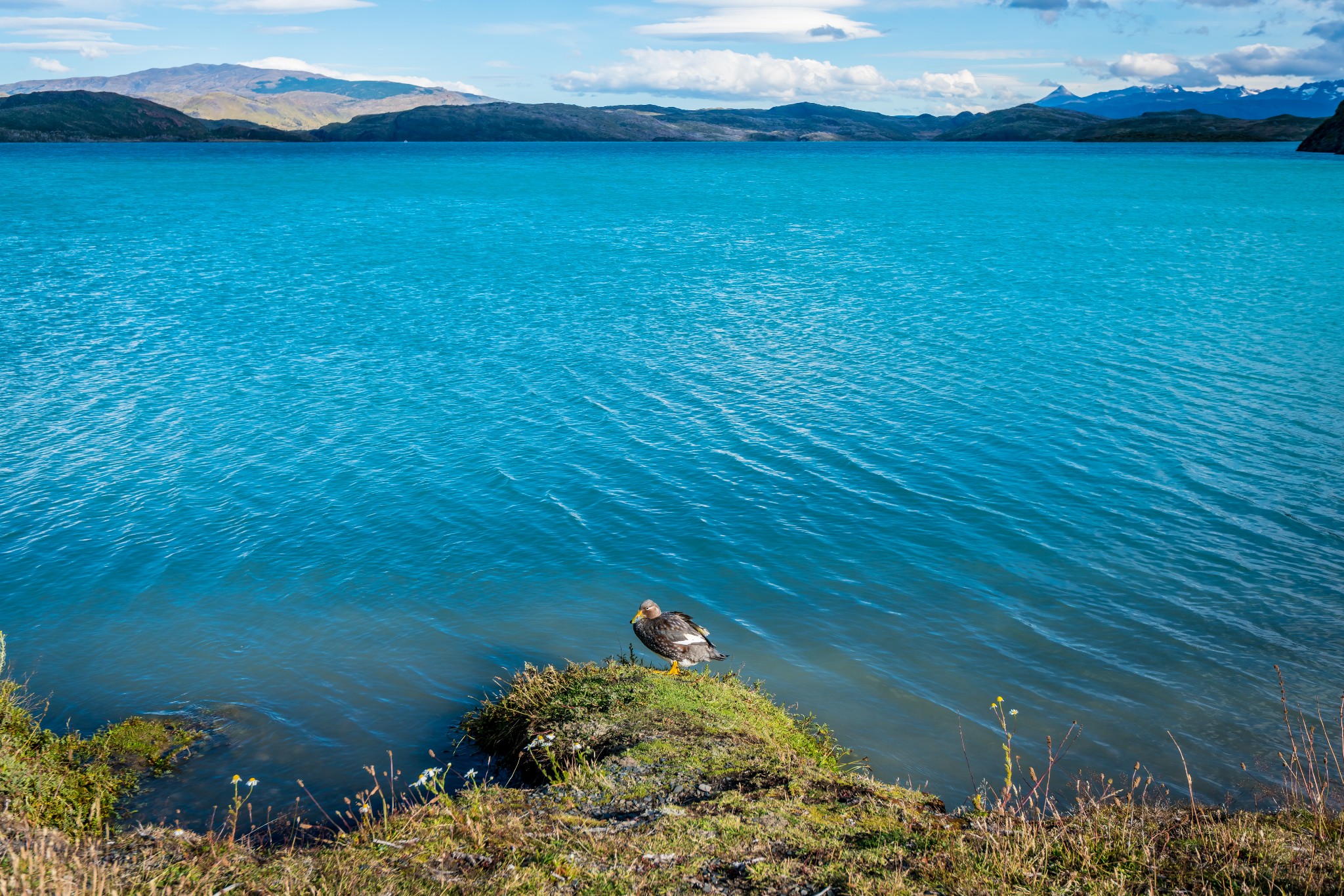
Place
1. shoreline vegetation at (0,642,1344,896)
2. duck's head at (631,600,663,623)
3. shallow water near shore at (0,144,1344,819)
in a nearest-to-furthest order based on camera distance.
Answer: shoreline vegetation at (0,642,1344,896)
shallow water near shore at (0,144,1344,819)
duck's head at (631,600,663,623)

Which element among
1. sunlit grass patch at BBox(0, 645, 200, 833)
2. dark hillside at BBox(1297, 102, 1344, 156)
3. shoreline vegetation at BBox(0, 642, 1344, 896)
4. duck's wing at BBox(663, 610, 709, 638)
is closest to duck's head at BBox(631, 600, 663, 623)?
duck's wing at BBox(663, 610, 709, 638)

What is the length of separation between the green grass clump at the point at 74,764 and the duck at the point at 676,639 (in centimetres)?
630

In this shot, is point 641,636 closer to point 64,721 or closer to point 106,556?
point 64,721

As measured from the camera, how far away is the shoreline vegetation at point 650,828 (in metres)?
6.58

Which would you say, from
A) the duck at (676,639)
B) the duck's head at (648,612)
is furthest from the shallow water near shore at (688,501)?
the duck's head at (648,612)

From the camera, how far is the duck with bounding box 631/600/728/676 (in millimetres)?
12508

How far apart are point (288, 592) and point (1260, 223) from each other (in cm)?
8199

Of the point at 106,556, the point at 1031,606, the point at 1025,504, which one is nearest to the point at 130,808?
the point at 106,556

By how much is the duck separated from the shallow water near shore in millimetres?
1144

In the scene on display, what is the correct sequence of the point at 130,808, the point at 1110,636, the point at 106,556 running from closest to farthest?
the point at 130,808
the point at 1110,636
the point at 106,556

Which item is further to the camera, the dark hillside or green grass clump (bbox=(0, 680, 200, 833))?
the dark hillside

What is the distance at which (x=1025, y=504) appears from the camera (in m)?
19.5

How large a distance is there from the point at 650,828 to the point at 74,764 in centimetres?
751

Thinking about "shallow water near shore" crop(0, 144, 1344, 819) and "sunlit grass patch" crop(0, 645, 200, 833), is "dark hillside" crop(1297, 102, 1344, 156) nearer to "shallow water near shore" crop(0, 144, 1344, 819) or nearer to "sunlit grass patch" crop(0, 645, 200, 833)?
"shallow water near shore" crop(0, 144, 1344, 819)
